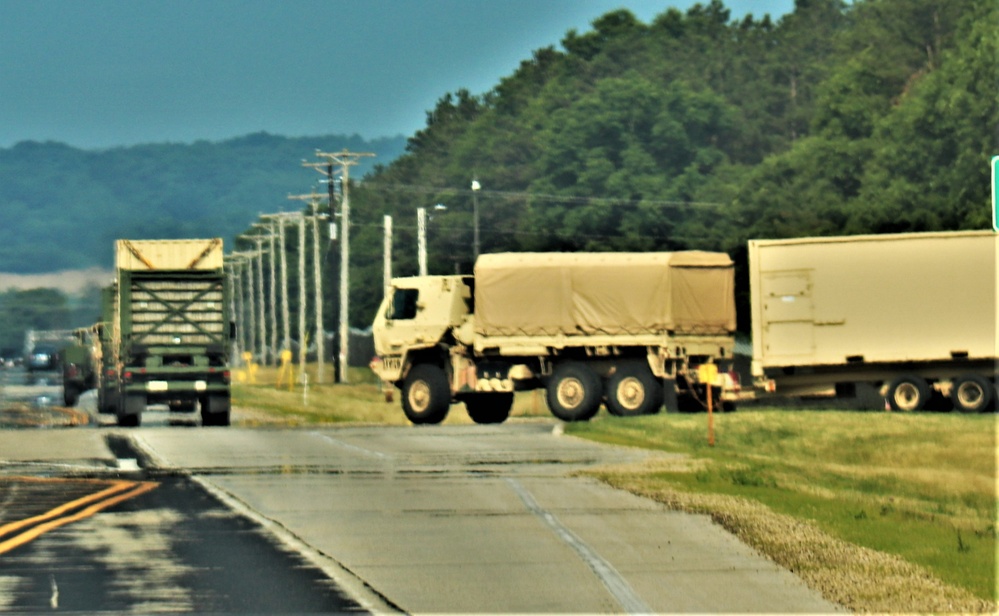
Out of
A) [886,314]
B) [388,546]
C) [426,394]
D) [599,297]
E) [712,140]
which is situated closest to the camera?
[388,546]

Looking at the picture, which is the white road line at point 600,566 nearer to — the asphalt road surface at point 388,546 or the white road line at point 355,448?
the asphalt road surface at point 388,546

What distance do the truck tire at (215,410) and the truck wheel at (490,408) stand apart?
511 cm

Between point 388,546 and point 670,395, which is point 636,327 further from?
point 388,546

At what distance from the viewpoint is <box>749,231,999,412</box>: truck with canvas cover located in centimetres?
3734

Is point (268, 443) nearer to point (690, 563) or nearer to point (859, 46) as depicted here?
point (690, 563)

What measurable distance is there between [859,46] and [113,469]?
101 m

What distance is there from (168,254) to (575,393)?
9.19m

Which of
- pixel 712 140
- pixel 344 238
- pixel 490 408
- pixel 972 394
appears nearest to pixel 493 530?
pixel 972 394

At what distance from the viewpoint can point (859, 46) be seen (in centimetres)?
11962

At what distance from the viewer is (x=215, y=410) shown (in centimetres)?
3916

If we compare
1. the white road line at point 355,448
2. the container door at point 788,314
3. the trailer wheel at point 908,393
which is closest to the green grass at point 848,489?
the container door at point 788,314

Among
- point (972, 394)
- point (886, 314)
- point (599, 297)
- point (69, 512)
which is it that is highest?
point (599, 297)

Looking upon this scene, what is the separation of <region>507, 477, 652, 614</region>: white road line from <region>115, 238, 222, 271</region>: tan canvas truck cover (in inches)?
823

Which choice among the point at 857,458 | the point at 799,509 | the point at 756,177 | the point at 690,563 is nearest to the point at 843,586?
the point at 690,563
